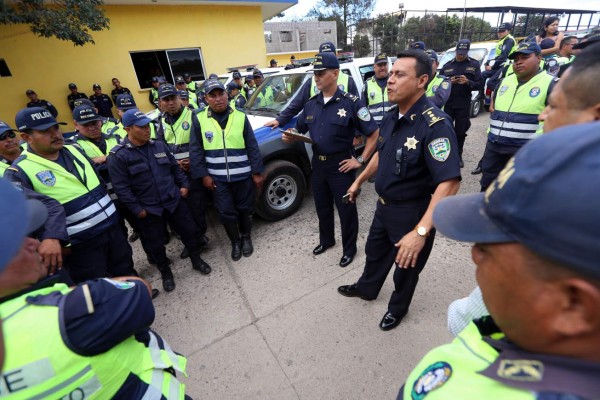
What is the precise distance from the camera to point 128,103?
14.4ft

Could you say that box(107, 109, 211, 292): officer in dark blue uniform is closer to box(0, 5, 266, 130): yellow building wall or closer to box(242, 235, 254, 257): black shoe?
box(242, 235, 254, 257): black shoe

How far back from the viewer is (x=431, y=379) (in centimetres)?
67

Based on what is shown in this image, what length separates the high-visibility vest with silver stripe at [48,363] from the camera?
2.53 ft

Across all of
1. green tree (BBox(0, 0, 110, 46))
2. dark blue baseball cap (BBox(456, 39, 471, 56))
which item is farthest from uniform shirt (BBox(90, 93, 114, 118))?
dark blue baseball cap (BBox(456, 39, 471, 56))

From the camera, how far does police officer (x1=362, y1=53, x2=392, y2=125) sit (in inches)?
181

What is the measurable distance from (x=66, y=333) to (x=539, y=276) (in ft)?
3.68

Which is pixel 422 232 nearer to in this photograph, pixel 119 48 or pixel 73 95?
pixel 73 95

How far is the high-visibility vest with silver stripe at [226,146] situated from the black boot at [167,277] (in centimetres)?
110

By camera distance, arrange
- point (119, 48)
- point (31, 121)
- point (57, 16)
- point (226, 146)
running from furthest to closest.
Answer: point (119, 48)
point (57, 16)
point (226, 146)
point (31, 121)

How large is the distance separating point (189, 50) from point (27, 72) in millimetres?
5032

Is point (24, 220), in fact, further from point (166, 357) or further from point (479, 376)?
point (479, 376)

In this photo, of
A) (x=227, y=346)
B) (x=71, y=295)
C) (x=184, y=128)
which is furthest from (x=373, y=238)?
(x=184, y=128)

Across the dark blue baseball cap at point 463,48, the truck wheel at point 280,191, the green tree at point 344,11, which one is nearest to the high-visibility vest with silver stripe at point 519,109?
the dark blue baseball cap at point 463,48

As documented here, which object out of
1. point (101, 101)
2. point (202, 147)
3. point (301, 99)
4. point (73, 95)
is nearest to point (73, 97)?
point (73, 95)
